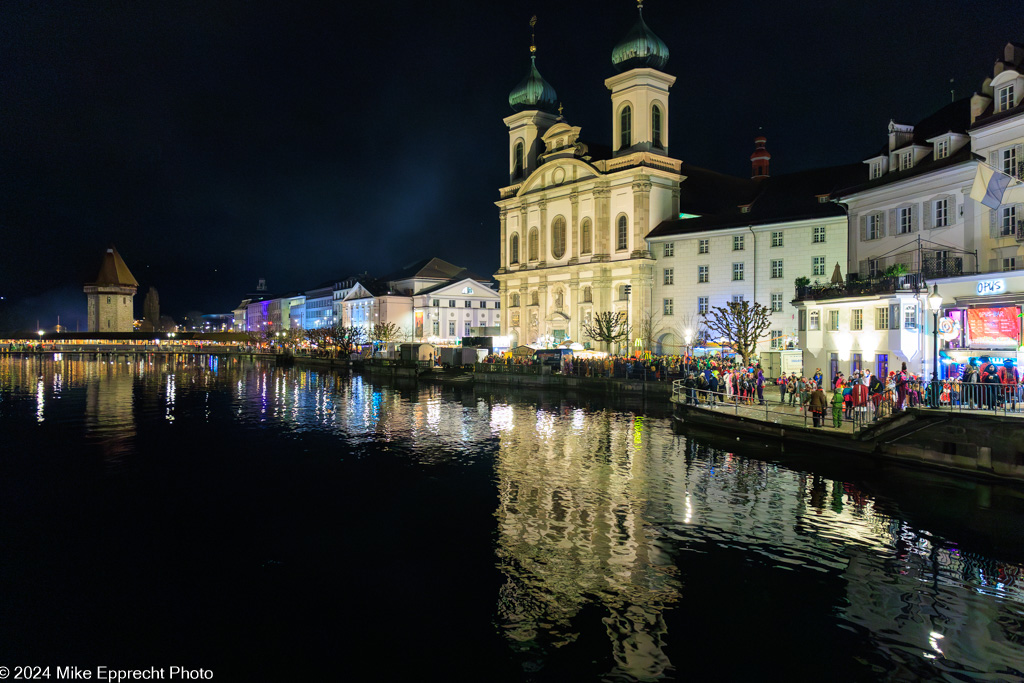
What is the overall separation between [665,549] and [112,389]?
52935 millimetres

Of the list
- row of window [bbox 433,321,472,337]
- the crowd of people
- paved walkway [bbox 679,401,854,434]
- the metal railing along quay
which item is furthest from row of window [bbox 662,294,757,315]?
row of window [bbox 433,321,472,337]

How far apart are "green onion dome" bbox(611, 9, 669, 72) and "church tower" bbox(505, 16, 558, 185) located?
12530 millimetres

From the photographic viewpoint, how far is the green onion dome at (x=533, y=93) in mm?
76312

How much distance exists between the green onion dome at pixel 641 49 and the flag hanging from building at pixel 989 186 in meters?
46.6

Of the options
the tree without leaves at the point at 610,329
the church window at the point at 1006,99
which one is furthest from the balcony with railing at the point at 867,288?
the tree without leaves at the point at 610,329

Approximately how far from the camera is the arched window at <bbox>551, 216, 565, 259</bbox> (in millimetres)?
70750

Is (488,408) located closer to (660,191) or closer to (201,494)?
(201,494)

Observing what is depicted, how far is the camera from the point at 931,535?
14.4m

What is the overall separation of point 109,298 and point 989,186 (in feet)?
Answer: 624

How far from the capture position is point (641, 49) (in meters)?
64.6

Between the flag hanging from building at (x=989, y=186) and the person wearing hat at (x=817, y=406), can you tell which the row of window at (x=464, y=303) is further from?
the flag hanging from building at (x=989, y=186)

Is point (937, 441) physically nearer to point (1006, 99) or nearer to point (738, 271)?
point (1006, 99)

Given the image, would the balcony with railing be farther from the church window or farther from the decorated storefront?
the church window

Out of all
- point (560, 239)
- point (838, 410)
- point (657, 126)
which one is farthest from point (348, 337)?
point (838, 410)
